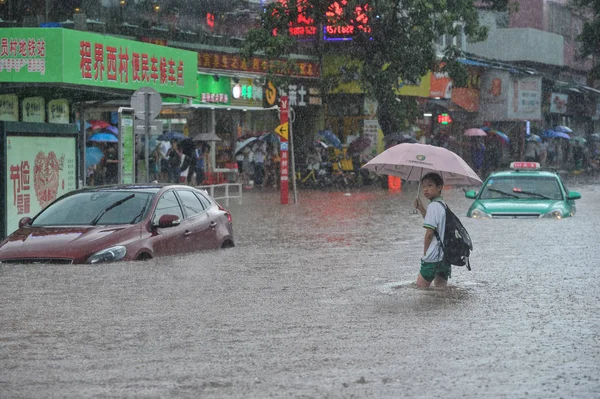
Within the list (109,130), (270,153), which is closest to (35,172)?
(109,130)

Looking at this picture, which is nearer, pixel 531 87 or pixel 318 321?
pixel 318 321

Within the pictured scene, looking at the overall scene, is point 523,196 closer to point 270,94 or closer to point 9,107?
point 9,107

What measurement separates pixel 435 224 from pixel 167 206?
15.1 ft

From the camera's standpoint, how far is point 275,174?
4594 cm

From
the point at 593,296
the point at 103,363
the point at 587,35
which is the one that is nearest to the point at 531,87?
the point at 587,35

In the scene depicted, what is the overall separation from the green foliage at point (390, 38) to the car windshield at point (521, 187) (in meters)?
16.8

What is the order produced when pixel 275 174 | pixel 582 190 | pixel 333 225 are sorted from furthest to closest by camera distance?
pixel 275 174, pixel 582 190, pixel 333 225

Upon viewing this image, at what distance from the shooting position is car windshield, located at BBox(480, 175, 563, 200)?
24891 millimetres

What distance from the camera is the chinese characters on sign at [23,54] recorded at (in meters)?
21.3

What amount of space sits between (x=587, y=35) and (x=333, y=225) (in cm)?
4395

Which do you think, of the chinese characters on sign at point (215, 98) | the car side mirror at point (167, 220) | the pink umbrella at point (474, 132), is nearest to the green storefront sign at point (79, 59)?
the car side mirror at point (167, 220)

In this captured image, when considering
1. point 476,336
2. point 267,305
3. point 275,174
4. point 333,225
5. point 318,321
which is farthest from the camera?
point 275,174

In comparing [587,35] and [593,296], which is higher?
[587,35]

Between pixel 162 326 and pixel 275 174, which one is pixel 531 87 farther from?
pixel 162 326
